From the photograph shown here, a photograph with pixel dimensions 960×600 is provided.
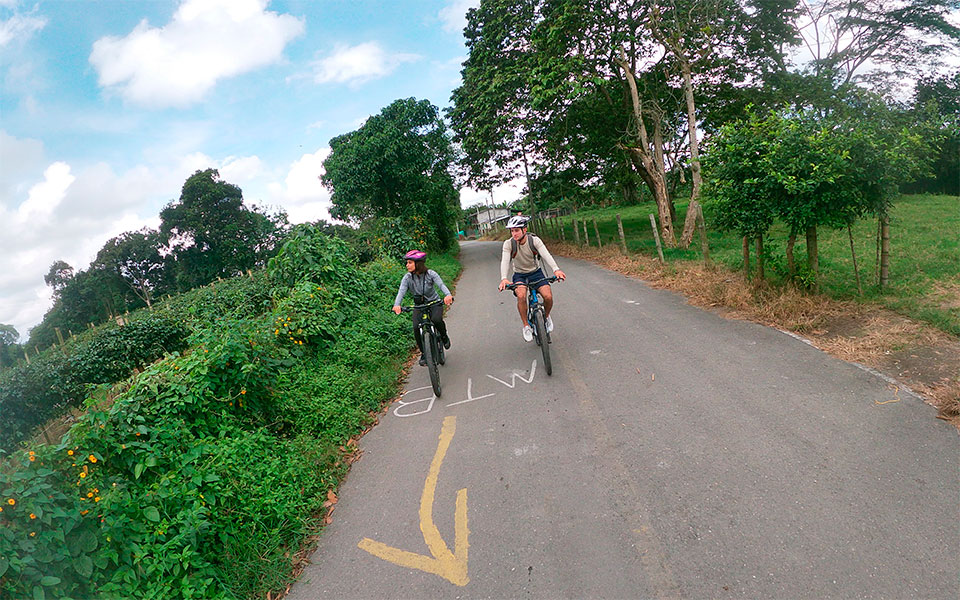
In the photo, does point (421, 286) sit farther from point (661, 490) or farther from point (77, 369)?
point (77, 369)

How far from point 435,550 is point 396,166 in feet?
66.6

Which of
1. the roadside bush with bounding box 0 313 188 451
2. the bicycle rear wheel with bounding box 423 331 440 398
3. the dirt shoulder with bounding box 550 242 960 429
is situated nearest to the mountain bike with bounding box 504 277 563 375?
the bicycle rear wheel with bounding box 423 331 440 398

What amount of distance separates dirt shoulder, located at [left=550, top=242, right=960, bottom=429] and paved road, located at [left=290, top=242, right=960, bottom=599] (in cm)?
28

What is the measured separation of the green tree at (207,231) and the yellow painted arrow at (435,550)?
37.9 m

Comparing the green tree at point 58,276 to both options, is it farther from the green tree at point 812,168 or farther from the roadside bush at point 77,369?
the green tree at point 812,168

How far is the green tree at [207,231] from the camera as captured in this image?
3631 cm

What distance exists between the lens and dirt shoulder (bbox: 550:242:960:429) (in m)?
4.33

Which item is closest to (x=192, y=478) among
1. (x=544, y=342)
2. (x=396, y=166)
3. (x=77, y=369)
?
(x=544, y=342)

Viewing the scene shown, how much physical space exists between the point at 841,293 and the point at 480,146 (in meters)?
15.2

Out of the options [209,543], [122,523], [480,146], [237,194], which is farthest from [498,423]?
[237,194]

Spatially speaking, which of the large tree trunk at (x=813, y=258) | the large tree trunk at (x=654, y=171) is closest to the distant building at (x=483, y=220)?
the large tree trunk at (x=654, y=171)

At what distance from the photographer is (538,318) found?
5.97m

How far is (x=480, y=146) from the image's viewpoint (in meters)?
19.8

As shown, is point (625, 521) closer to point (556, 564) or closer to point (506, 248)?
point (556, 564)
